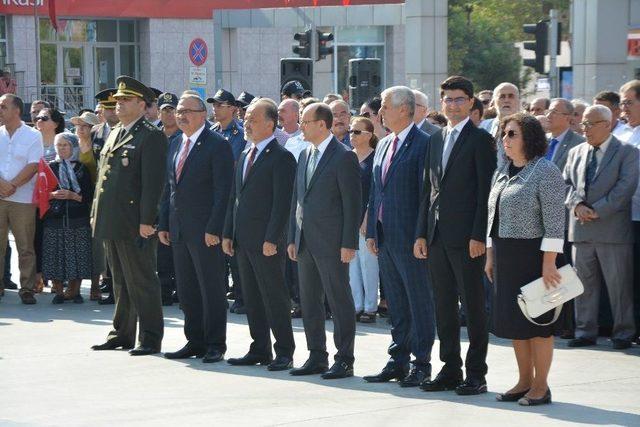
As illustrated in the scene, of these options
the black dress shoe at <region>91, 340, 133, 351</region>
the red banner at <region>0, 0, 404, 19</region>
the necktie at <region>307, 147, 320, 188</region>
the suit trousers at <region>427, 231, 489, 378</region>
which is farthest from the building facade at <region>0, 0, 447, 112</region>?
the suit trousers at <region>427, 231, 489, 378</region>

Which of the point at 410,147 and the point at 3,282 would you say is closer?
the point at 410,147

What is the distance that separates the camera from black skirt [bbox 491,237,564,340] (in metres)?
8.91

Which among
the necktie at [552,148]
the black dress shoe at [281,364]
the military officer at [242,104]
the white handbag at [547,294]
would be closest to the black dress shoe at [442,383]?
the white handbag at [547,294]

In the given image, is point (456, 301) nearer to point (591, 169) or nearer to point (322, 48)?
point (591, 169)

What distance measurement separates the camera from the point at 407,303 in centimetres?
1012

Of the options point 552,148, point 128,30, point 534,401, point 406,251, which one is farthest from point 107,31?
point 534,401

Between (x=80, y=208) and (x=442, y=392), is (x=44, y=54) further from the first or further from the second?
(x=442, y=392)

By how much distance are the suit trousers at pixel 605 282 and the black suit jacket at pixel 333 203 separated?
108 inches

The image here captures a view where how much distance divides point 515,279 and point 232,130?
18.7ft

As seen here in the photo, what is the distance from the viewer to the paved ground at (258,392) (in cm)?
877

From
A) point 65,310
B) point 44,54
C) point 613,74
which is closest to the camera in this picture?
point 65,310

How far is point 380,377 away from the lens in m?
10.0

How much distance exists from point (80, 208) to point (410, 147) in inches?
244

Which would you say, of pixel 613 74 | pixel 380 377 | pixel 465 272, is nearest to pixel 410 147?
pixel 465 272
